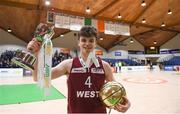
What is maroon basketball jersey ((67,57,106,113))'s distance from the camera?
4.40 feet

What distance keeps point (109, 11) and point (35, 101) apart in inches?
371

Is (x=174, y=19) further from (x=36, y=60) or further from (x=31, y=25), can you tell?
(x=36, y=60)

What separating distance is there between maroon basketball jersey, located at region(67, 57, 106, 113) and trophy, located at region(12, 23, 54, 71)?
0.36 metres

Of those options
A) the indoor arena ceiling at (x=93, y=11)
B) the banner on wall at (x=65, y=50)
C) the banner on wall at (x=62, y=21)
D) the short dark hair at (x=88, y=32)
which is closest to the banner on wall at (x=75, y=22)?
the banner on wall at (x=62, y=21)

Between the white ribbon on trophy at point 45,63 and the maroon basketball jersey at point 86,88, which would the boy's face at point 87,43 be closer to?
the maroon basketball jersey at point 86,88

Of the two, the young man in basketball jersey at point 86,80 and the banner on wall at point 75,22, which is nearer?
the young man in basketball jersey at point 86,80

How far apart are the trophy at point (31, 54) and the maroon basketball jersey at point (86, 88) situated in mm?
355

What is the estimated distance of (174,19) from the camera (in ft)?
53.5

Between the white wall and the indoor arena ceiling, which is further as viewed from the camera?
the white wall

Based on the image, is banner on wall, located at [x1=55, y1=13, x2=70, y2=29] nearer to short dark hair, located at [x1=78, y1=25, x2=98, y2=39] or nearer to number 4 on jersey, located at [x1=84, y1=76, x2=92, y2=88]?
short dark hair, located at [x1=78, y1=25, x2=98, y2=39]

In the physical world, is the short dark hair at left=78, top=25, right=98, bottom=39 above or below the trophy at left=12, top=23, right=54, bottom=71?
above

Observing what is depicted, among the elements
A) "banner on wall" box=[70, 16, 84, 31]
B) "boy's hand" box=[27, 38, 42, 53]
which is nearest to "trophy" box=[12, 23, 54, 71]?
"boy's hand" box=[27, 38, 42, 53]

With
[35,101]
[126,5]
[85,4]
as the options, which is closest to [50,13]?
[85,4]

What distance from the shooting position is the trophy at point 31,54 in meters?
1.10
